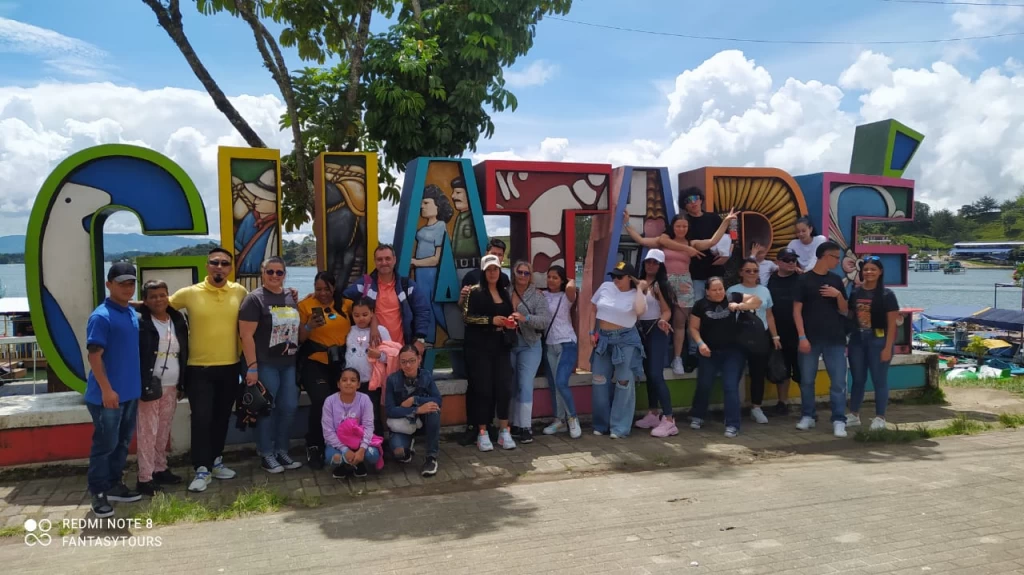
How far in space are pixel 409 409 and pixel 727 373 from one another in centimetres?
314

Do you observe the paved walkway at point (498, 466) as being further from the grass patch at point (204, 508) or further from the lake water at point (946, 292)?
the lake water at point (946, 292)

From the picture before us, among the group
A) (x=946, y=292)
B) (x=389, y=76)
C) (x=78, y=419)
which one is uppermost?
(x=389, y=76)

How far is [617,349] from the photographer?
607 centimetres

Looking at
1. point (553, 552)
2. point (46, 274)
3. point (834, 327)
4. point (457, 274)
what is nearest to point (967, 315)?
point (834, 327)

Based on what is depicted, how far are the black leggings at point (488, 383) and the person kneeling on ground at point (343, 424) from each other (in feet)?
3.39

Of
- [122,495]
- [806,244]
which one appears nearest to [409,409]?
[122,495]

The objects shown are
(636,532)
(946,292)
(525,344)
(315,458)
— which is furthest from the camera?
(946,292)

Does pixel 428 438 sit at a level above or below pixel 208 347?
below

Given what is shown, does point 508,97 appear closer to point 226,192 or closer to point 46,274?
point 226,192

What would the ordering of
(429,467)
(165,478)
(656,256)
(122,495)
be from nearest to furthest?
(122,495)
(165,478)
(429,467)
(656,256)

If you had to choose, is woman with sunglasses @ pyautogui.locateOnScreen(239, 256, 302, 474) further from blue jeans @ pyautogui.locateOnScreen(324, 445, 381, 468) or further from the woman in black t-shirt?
the woman in black t-shirt

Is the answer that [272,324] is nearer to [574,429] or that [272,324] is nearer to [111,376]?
[111,376]

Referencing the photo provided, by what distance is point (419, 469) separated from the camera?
5211 mm

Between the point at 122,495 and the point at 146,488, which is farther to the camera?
the point at 146,488
